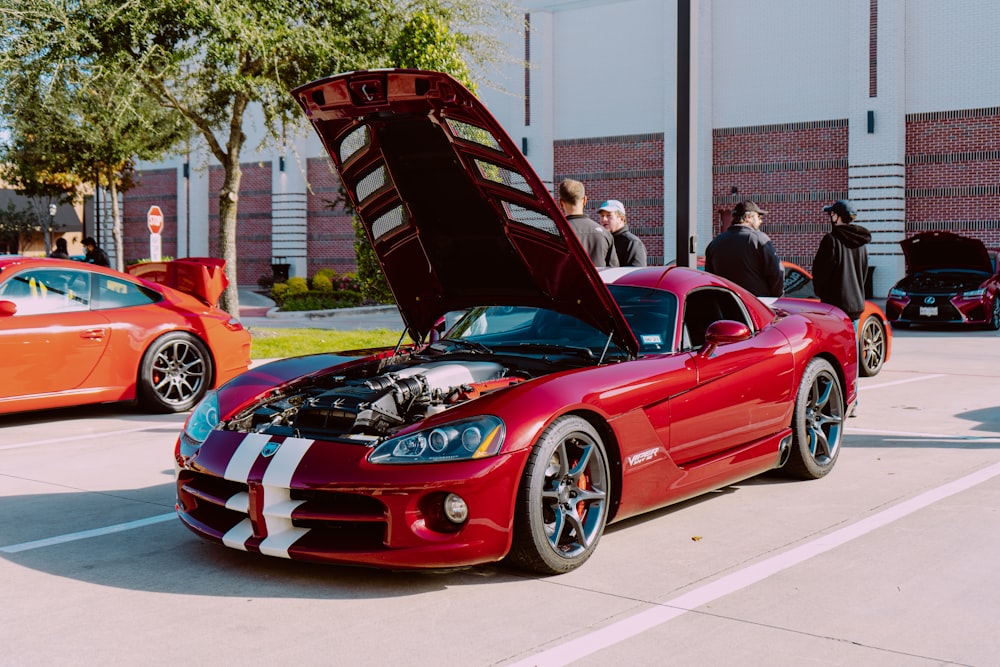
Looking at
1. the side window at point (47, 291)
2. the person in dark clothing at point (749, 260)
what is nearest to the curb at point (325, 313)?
the side window at point (47, 291)

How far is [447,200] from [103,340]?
185 inches

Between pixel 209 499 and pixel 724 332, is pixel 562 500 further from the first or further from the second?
pixel 209 499

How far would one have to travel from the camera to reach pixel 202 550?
5.22 metres

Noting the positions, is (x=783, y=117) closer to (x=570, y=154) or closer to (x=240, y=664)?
(x=570, y=154)

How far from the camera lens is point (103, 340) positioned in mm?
9352

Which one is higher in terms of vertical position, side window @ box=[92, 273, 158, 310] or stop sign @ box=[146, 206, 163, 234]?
stop sign @ box=[146, 206, 163, 234]

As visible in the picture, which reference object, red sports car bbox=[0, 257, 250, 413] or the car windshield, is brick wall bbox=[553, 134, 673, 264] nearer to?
red sports car bbox=[0, 257, 250, 413]

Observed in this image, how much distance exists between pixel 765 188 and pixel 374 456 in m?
27.3

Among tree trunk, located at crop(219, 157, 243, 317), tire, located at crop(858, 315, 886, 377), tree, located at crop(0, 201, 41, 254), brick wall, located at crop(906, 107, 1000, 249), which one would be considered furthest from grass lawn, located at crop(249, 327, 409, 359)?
tree, located at crop(0, 201, 41, 254)

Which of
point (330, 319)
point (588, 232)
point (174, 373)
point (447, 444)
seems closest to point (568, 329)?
point (447, 444)

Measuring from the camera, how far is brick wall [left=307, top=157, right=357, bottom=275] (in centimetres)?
3734

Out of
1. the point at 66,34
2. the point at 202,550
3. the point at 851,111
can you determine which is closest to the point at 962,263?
the point at 851,111

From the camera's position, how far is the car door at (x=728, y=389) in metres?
5.54

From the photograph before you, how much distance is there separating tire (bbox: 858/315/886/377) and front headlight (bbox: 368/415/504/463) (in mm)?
8780
